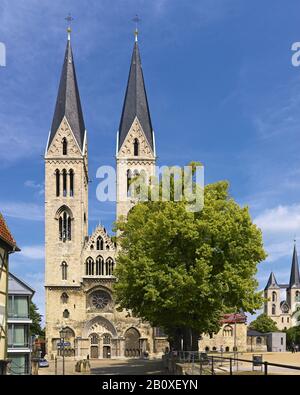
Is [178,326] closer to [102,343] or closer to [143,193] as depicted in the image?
[143,193]

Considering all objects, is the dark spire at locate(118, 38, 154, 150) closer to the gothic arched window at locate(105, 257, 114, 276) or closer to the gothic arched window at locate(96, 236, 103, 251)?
the gothic arched window at locate(96, 236, 103, 251)

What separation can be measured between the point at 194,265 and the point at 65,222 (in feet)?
134

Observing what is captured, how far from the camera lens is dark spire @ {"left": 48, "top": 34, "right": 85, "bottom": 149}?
7431 centimetres

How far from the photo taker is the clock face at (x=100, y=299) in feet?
229

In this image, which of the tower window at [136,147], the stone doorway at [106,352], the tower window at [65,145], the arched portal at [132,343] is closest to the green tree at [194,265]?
the arched portal at [132,343]

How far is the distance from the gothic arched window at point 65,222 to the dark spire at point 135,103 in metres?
10.7

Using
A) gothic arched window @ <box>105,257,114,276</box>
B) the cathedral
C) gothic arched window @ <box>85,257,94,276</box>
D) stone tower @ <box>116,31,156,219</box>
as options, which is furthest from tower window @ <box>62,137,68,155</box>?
gothic arched window @ <box>105,257,114,276</box>

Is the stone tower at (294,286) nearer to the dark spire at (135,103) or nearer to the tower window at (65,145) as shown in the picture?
the dark spire at (135,103)

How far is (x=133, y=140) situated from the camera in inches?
3000

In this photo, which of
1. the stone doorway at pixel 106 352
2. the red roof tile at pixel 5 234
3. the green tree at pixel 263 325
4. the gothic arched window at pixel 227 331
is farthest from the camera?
the green tree at pixel 263 325

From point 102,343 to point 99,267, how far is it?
8365 millimetres

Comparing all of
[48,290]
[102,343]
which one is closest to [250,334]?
[102,343]

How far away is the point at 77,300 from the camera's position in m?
68.9

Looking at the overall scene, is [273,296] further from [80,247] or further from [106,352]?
[80,247]
